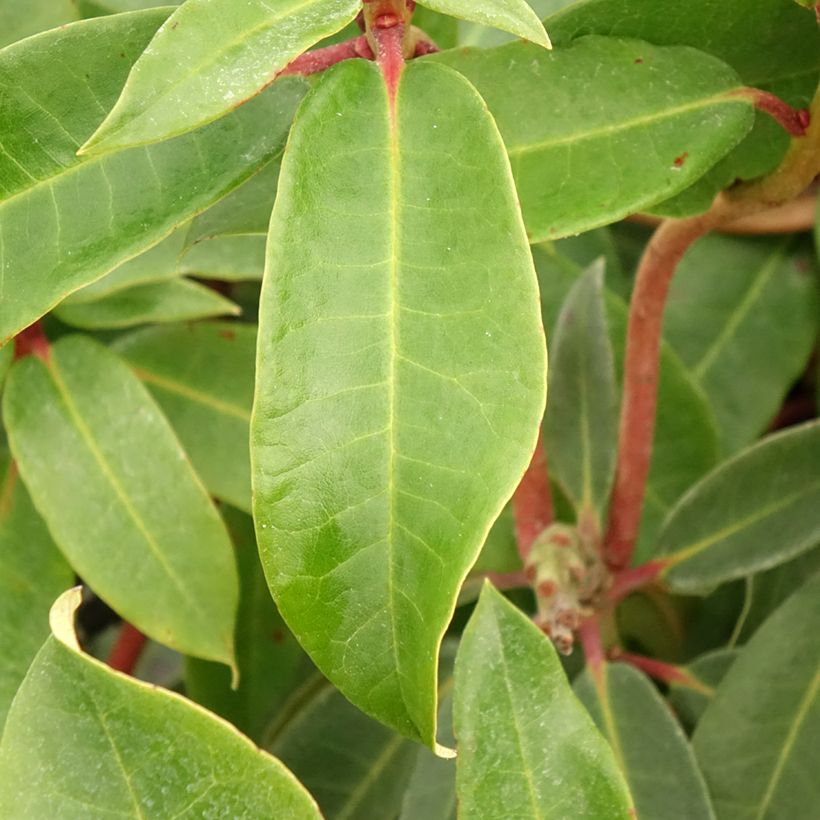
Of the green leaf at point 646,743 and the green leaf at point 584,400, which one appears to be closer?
the green leaf at point 646,743

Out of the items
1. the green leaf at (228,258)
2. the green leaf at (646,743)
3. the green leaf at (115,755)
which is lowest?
the green leaf at (646,743)

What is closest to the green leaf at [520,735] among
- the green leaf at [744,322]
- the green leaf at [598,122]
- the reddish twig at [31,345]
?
the green leaf at [598,122]

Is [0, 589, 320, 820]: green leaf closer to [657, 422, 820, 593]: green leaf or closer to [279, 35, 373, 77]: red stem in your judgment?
[279, 35, 373, 77]: red stem

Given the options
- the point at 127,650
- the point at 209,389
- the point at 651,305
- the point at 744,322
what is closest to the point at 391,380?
the point at 651,305

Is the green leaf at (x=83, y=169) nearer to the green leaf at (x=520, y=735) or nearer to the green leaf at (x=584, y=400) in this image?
the green leaf at (x=520, y=735)

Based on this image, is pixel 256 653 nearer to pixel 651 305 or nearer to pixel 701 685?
pixel 701 685

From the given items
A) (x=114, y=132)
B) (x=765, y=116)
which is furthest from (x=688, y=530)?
(x=114, y=132)
